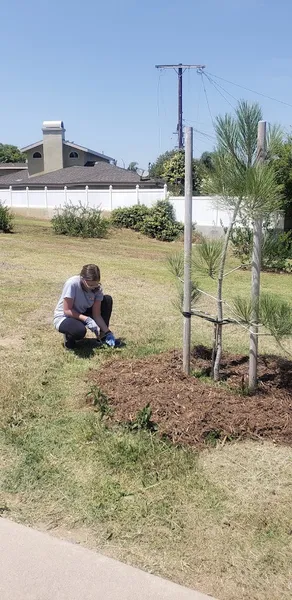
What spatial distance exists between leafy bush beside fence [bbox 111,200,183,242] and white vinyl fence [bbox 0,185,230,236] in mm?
675

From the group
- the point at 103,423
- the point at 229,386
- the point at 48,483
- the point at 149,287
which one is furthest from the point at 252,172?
the point at 149,287

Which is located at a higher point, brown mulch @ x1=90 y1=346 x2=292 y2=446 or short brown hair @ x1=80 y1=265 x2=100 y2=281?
short brown hair @ x1=80 y1=265 x2=100 y2=281

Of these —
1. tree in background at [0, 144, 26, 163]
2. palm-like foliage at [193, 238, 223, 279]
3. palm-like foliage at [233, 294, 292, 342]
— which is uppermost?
tree in background at [0, 144, 26, 163]

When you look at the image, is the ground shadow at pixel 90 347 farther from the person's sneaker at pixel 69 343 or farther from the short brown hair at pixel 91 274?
the short brown hair at pixel 91 274

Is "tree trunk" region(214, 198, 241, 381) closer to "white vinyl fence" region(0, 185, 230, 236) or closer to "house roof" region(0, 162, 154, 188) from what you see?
"white vinyl fence" region(0, 185, 230, 236)

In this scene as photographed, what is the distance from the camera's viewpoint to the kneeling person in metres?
5.32

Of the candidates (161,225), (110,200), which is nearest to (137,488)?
(161,225)

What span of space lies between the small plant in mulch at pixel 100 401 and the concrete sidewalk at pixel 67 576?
4.57ft

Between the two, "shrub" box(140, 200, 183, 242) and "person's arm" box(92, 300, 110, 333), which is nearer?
"person's arm" box(92, 300, 110, 333)

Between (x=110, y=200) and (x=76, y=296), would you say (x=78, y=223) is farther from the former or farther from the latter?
(x=76, y=296)

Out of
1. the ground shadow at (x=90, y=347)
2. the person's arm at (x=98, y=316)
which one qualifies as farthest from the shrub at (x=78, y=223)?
the person's arm at (x=98, y=316)

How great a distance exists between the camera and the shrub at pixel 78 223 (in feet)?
64.3

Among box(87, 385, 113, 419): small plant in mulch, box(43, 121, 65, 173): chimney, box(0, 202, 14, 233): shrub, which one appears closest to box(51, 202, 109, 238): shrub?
box(0, 202, 14, 233): shrub

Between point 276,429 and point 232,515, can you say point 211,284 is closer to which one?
point 276,429
